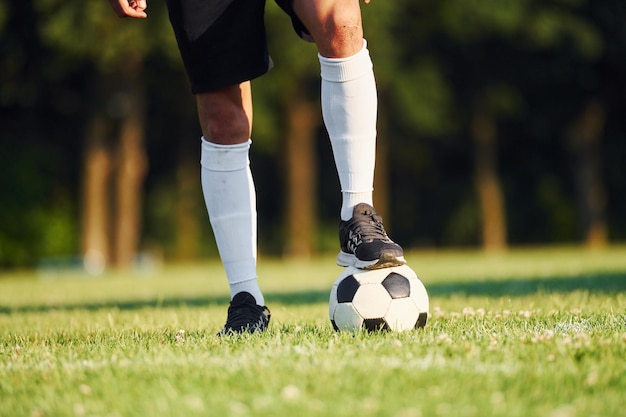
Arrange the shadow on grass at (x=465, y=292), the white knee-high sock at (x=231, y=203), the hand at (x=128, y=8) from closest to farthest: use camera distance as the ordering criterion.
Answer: the hand at (x=128, y=8) → the white knee-high sock at (x=231, y=203) → the shadow on grass at (x=465, y=292)

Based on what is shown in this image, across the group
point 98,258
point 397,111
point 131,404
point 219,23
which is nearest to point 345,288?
point 219,23

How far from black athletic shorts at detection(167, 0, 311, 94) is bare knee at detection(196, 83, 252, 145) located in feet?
0.32

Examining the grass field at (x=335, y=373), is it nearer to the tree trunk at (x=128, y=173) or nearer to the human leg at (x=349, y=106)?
the human leg at (x=349, y=106)

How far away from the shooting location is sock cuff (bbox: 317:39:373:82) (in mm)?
4297

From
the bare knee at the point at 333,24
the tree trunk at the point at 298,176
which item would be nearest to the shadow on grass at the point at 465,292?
the bare knee at the point at 333,24

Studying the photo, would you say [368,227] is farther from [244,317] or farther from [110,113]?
[110,113]

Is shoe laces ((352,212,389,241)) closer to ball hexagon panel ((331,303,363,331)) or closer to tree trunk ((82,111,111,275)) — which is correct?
ball hexagon panel ((331,303,363,331))

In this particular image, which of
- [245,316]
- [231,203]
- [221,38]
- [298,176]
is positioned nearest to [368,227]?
[245,316]

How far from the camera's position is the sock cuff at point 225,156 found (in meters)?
4.68

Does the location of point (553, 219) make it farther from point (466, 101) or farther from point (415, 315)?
point (415, 315)

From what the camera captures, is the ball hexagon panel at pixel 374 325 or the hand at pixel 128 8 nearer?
the ball hexagon panel at pixel 374 325

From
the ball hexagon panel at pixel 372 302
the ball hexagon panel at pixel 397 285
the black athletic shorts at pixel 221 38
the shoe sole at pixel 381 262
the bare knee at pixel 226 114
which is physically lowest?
the ball hexagon panel at pixel 372 302

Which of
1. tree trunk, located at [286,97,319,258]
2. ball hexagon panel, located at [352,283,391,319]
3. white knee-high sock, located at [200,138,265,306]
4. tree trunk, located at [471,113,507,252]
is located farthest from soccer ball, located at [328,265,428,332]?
tree trunk, located at [471,113,507,252]

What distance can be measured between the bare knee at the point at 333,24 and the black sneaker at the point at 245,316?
46.4 inches
